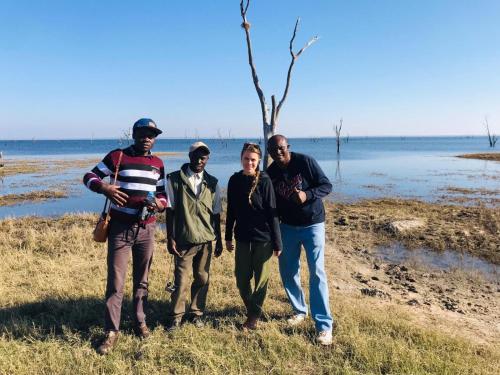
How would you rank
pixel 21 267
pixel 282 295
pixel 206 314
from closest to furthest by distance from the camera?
pixel 206 314
pixel 282 295
pixel 21 267

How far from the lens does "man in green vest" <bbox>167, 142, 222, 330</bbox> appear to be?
4.10 metres

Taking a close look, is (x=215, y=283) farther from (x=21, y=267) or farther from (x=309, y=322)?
(x=21, y=267)

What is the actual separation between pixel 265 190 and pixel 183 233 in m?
1.03

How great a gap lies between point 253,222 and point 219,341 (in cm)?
135

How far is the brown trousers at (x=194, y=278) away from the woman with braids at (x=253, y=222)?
37 cm

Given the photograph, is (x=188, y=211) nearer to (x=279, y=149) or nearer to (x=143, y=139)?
(x=143, y=139)

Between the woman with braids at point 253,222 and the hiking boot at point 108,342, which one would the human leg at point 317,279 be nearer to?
the woman with braids at point 253,222

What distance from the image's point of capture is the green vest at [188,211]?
4.09 m

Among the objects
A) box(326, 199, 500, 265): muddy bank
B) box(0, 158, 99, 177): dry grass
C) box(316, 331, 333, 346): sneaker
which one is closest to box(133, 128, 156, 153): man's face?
box(316, 331, 333, 346): sneaker

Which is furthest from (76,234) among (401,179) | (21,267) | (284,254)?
(401,179)

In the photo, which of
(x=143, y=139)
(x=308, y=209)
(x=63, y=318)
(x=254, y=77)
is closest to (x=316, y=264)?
(x=308, y=209)

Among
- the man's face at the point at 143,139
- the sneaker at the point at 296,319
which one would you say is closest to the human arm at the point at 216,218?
the man's face at the point at 143,139

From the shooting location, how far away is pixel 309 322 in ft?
14.7

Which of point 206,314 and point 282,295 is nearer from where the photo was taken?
point 206,314
